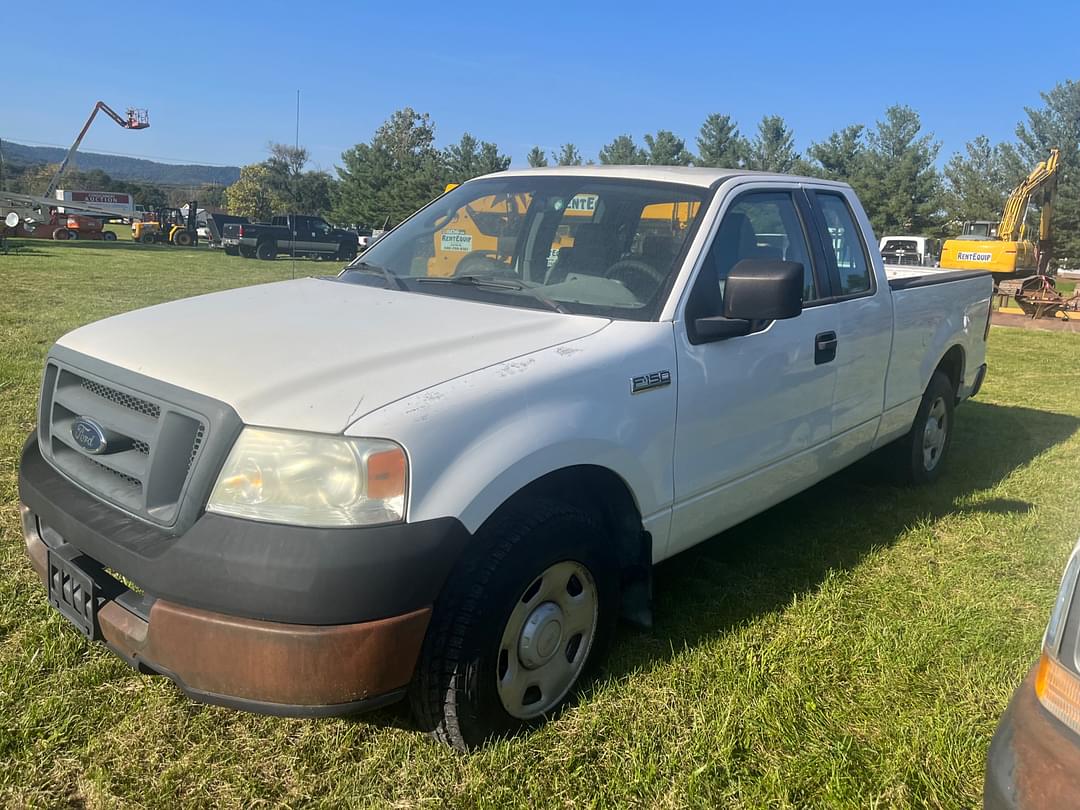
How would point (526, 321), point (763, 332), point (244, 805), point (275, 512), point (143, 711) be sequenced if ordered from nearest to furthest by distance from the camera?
point (275, 512) < point (244, 805) < point (143, 711) < point (526, 321) < point (763, 332)

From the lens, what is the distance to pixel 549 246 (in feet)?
11.1

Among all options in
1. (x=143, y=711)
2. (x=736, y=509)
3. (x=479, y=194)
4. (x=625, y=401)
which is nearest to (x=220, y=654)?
(x=143, y=711)

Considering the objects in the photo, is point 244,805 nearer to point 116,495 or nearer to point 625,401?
point 116,495

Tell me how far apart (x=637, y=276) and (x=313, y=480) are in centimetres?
155

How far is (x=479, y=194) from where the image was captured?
3.92 meters

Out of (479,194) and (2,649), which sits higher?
(479,194)

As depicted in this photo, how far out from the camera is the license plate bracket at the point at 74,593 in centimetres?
227

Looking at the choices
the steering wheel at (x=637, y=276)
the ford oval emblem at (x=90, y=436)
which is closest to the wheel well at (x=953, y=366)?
the steering wheel at (x=637, y=276)

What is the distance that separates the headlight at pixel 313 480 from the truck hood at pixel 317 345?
0.17 ft

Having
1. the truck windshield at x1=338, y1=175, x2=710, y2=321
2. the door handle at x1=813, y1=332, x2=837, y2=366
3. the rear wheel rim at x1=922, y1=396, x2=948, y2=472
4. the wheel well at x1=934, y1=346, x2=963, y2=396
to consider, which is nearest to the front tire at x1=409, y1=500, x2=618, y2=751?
the truck windshield at x1=338, y1=175, x2=710, y2=321

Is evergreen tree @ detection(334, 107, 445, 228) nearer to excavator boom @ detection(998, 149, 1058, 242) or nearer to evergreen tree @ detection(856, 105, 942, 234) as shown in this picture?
evergreen tree @ detection(856, 105, 942, 234)

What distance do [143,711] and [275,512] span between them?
1124 mm

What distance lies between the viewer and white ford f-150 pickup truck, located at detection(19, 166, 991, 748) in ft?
6.58

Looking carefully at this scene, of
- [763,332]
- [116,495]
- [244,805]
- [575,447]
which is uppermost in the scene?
[763,332]
